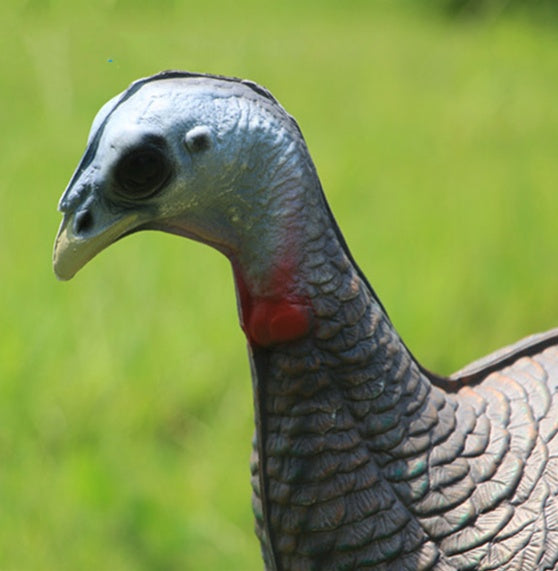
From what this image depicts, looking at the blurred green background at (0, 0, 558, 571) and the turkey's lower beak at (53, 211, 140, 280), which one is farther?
the blurred green background at (0, 0, 558, 571)

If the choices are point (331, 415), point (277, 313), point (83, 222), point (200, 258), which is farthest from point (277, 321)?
point (200, 258)

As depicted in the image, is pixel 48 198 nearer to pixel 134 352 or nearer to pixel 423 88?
pixel 134 352

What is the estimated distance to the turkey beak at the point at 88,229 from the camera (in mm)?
1005

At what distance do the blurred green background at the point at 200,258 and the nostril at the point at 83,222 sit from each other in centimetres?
34

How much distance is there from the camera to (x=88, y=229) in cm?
101

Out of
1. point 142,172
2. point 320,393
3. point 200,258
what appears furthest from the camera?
point 200,258

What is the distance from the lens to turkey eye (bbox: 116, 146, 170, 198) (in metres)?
0.98

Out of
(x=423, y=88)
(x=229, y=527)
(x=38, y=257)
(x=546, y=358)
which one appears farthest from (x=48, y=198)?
(x=546, y=358)

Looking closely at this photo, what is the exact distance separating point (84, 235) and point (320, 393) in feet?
0.95

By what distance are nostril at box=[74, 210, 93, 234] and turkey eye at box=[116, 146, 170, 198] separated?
4 cm

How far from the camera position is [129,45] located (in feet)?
12.2

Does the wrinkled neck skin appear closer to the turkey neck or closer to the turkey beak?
the turkey neck

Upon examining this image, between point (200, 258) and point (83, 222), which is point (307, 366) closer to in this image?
point (83, 222)

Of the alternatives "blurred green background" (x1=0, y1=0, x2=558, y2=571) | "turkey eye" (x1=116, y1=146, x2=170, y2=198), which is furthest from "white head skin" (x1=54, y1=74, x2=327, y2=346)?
"blurred green background" (x1=0, y1=0, x2=558, y2=571)
